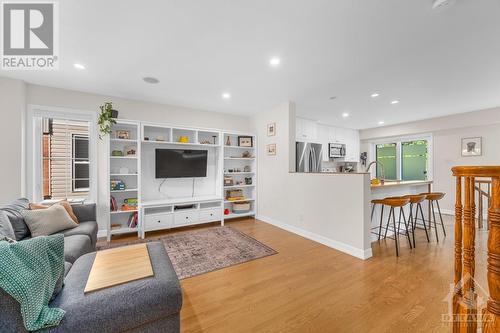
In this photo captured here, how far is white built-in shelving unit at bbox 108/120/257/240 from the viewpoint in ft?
11.9

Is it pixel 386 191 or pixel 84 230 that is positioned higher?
pixel 386 191

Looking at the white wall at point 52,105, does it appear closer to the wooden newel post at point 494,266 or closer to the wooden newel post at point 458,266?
the wooden newel post at point 458,266

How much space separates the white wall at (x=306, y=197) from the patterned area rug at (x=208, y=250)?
952mm

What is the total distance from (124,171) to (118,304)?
120 inches

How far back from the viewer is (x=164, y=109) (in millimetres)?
4156

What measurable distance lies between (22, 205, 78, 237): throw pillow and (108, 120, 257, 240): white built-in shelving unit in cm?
103

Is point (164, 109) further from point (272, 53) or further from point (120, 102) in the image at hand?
point (272, 53)

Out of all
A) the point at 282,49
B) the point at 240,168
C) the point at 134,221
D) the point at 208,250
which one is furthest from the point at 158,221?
the point at 282,49

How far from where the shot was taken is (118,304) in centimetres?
117

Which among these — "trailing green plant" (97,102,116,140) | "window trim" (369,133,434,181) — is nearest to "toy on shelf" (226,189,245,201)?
"trailing green plant" (97,102,116,140)

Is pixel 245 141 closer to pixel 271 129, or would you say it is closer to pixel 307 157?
pixel 271 129

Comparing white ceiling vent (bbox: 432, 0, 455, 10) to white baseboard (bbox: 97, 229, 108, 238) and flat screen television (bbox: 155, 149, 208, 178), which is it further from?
white baseboard (bbox: 97, 229, 108, 238)

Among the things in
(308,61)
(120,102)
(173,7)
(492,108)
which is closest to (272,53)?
(308,61)

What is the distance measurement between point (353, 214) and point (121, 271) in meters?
2.79
